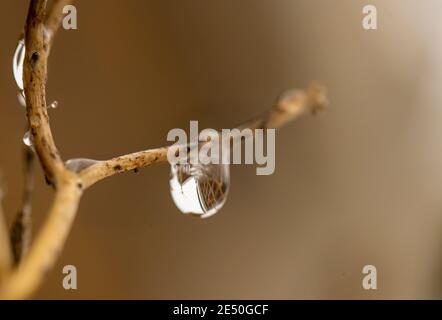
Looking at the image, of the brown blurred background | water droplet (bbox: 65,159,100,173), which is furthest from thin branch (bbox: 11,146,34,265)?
the brown blurred background

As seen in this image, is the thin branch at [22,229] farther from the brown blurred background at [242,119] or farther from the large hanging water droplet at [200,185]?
the brown blurred background at [242,119]

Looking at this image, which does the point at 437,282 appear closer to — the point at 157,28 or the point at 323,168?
the point at 323,168

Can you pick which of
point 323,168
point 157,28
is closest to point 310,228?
point 323,168

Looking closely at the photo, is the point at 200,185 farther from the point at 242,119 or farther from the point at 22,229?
the point at 242,119

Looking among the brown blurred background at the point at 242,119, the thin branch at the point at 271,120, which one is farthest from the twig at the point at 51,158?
the brown blurred background at the point at 242,119

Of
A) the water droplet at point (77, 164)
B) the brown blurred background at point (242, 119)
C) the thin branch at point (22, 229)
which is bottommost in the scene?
the thin branch at point (22, 229)

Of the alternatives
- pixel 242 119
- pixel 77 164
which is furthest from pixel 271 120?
pixel 242 119
